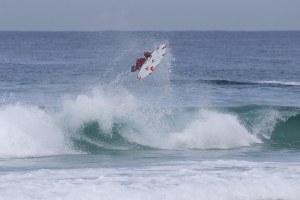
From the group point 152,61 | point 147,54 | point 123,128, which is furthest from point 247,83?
point 147,54

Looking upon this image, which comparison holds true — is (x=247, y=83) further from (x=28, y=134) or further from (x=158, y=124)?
(x=28, y=134)

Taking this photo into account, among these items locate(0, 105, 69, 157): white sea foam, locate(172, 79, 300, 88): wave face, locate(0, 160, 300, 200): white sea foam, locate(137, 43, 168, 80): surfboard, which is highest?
locate(172, 79, 300, 88): wave face

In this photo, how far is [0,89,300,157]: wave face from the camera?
25484mm

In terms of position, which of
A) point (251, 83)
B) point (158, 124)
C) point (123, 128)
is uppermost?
point (251, 83)

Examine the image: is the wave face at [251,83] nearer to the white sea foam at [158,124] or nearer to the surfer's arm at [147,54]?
the white sea foam at [158,124]

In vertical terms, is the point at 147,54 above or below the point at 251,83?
below

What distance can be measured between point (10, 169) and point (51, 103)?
1354 cm

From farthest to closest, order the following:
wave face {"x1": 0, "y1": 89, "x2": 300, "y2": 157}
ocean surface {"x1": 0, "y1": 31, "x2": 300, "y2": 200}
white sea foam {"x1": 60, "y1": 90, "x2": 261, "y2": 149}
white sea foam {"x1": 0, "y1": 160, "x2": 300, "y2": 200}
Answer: white sea foam {"x1": 60, "y1": 90, "x2": 261, "y2": 149}, wave face {"x1": 0, "y1": 89, "x2": 300, "y2": 157}, ocean surface {"x1": 0, "y1": 31, "x2": 300, "y2": 200}, white sea foam {"x1": 0, "y1": 160, "x2": 300, "y2": 200}

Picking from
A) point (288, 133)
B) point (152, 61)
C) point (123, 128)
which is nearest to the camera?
point (152, 61)

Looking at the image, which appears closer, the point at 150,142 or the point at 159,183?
the point at 159,183

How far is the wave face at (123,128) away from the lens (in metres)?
25.5

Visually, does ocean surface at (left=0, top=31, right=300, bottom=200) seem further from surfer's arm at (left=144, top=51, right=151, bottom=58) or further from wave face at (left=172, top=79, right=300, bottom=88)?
surfer's arm at (left=144, top=51, right=151, bottom=58)

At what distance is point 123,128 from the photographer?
28.3 meters

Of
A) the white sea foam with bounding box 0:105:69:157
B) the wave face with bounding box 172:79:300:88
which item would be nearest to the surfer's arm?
the white sea foam with bounding box 0:105:69:157
